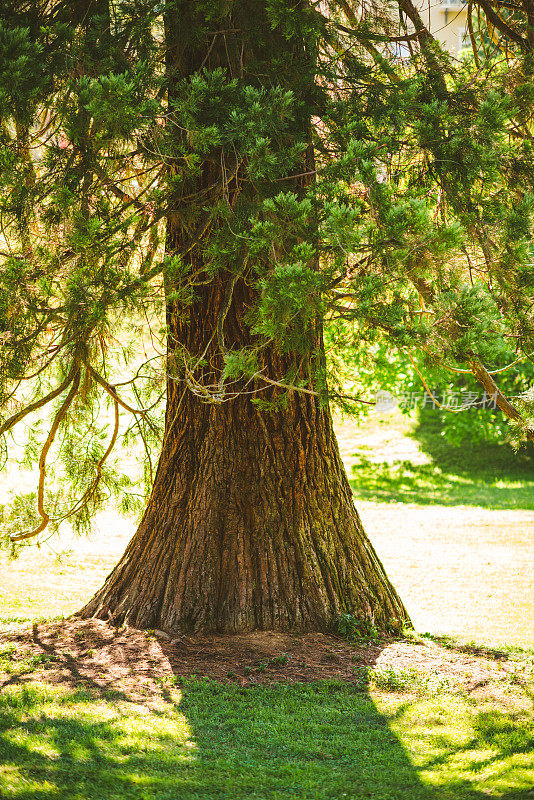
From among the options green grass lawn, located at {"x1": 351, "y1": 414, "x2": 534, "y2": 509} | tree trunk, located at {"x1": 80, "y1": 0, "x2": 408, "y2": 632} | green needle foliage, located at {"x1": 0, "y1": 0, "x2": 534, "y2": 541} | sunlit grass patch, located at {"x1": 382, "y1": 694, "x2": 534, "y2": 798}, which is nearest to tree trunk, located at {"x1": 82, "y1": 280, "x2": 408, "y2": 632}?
tree trunk, located at {"x1": 80, "y1": 0, "x2": 408, "y2": 632}

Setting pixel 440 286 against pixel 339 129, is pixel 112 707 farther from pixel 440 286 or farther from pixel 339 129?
pixel 339 129

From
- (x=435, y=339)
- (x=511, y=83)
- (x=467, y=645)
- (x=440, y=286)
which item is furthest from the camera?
(x=467, y=645)

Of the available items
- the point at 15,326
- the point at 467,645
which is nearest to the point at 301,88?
the point at 15,326

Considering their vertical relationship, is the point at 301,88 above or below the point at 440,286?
above

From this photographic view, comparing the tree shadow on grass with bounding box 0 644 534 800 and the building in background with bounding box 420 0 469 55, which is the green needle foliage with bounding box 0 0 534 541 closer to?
the building in background with bounding box 420 0 469 55

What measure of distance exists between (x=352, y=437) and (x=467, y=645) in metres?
15.6

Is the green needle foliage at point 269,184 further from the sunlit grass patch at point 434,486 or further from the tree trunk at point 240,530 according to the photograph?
the sunlit grass patch at point 434,486

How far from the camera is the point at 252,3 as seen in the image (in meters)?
5.41

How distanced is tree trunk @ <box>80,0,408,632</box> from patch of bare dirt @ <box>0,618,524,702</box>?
0.18 metres

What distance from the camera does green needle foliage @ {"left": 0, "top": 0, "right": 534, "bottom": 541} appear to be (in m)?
4.06

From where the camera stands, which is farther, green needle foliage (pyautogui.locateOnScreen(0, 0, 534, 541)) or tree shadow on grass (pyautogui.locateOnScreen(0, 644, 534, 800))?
green needle foliage (pyautogui.locateOnScreen(0, 0, 534, 541))

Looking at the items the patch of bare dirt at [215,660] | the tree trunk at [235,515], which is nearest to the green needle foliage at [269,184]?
the tree trunk at [235,515]

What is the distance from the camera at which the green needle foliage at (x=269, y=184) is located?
4.06m

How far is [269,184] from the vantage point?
194 inches
